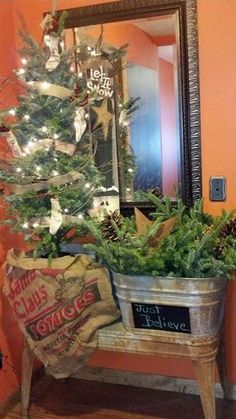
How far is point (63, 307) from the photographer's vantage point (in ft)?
5.40

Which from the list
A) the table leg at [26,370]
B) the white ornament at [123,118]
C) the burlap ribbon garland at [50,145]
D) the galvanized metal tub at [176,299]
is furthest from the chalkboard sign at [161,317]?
the white ornament at [123,118]

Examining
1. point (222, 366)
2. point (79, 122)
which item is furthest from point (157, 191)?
point (222, 366)

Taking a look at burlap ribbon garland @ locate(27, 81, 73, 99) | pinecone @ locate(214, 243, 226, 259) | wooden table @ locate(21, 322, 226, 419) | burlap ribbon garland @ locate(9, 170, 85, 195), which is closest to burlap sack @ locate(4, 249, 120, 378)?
wooden table @ locate(21, 322, 226, 419)

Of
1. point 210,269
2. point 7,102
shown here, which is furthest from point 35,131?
Result: point 210,269

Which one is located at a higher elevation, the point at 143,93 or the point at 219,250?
the point at 143,93

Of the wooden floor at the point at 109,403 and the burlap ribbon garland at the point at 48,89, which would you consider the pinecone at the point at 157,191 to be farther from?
the wooden floor at the point at 109,403

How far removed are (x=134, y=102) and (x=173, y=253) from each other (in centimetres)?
86

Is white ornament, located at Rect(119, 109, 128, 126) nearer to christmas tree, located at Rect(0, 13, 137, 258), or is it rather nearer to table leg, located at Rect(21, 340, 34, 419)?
christmas tree, located at Rect(0, 13, 137, 258)

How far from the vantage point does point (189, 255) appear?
1431 millimetres

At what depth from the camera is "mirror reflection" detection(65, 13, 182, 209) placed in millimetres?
1905

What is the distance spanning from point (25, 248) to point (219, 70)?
51.7 inches

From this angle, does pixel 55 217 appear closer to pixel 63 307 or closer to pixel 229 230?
pixel 63 307

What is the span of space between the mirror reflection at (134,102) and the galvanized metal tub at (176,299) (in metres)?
0.55

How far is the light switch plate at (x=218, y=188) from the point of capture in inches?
74.5
